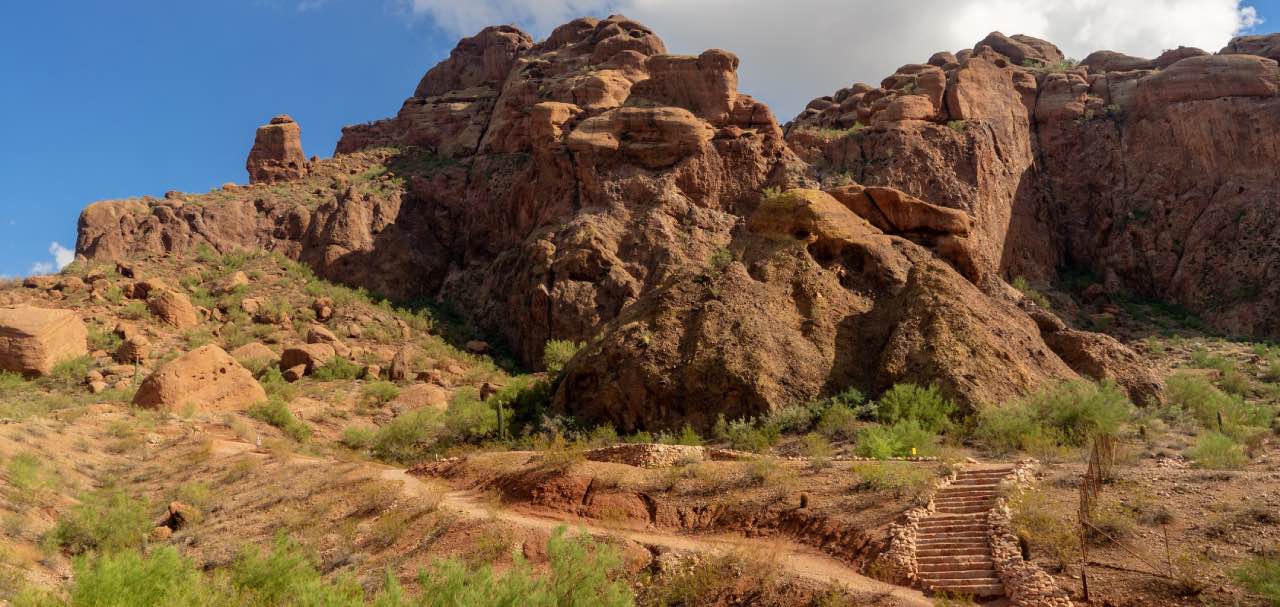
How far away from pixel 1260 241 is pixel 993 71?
52.0 feet

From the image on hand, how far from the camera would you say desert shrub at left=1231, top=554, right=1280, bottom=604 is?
8.71 meters

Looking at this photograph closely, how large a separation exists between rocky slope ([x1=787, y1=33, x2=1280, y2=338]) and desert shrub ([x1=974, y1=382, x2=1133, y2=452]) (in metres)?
24.5

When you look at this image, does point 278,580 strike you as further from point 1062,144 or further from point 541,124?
point 1062,144

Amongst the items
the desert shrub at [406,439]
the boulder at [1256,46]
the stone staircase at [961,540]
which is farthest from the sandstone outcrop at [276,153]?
the boulder at [1256,46]

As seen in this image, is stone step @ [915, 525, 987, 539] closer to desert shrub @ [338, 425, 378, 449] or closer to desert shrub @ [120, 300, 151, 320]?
desert shrub @ [338, 425, 378, 449]

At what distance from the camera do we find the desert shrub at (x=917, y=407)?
62.3ft

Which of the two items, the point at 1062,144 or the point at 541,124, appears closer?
Result: the point at 541,124

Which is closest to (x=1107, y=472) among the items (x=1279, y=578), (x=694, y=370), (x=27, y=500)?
(x=1279, y=578)

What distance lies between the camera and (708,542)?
43.0 feet

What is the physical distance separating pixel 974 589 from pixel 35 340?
3033 cm

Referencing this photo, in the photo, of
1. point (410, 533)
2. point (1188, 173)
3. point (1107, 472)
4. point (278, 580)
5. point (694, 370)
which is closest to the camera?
point (278, 580)

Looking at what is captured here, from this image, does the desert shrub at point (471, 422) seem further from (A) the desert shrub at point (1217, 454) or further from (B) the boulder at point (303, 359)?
(A) the desert shrub at point (1217, 454)

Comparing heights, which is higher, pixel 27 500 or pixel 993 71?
pixel 993 71

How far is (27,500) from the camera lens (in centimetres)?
1544
